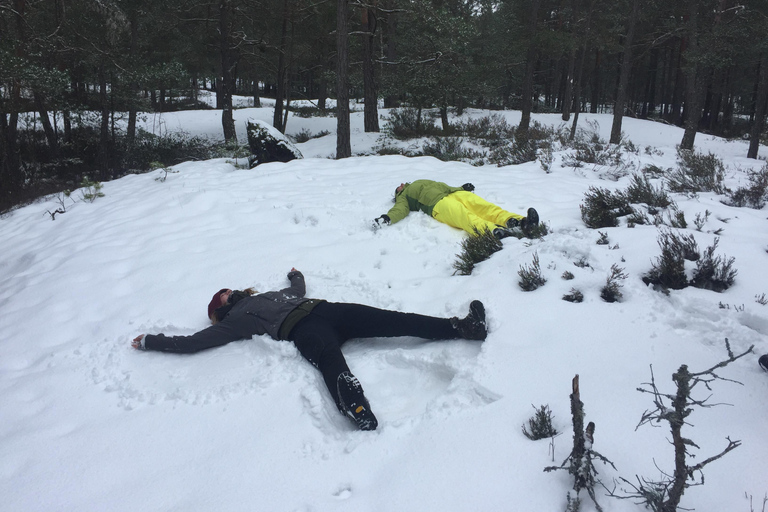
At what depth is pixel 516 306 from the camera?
11.0 feet

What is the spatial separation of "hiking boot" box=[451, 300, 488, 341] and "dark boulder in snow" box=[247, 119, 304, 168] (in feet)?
25.7

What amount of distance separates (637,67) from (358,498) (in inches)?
1376

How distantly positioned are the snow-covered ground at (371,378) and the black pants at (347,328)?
0.39 feet

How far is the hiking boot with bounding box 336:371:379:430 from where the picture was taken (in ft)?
8.35

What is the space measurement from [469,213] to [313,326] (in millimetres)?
2804

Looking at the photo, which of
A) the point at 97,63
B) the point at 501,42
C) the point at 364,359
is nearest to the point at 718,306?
the point at 364,359

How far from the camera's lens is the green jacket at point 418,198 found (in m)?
5.59

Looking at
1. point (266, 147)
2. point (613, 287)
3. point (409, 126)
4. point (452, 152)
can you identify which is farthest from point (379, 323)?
point (409, 126)

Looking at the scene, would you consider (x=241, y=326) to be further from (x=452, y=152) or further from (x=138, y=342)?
(x=452, y=152)

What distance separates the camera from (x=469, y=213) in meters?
5.26

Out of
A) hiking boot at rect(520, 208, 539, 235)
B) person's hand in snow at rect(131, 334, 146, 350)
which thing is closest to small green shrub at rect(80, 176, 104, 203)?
person's hand in snow at rect(131, 334, 146, 350)

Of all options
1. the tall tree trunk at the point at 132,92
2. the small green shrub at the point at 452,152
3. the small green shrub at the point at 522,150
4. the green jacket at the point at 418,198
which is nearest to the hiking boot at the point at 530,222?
the green jacket at the point at 418,198

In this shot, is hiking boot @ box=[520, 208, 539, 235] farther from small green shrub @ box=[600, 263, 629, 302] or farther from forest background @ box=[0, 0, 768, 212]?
forest background @ box=[0, 0, 768, 212]

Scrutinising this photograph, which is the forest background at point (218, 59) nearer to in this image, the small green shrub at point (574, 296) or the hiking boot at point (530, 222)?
the hiking boot at point (530, 222)
